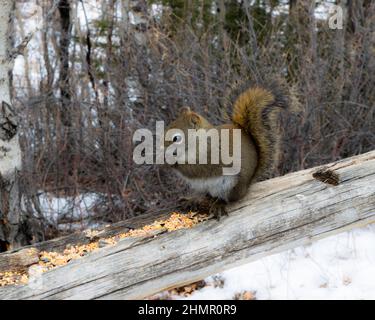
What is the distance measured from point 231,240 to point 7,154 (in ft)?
4.68

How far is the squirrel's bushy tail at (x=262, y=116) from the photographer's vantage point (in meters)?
2.38

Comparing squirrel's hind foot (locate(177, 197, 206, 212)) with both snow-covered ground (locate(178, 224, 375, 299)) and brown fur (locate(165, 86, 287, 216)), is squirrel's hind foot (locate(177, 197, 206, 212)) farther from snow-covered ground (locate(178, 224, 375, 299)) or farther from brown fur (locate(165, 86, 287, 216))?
snow-covered ground (locate(178, 224, 375, 299))

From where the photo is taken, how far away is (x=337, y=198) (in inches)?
92.2

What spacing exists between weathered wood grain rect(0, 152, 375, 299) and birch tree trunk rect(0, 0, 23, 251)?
3.80 ft

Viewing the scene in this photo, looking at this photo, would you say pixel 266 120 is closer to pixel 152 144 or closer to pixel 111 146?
pixel 152 144

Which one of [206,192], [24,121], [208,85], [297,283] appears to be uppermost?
[208,85]

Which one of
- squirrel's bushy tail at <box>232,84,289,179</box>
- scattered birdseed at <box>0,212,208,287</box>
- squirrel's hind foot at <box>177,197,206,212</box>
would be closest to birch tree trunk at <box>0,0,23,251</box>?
scattered birdseed at <box>0,212,208,287</box>

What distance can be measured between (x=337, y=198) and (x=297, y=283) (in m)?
0.98

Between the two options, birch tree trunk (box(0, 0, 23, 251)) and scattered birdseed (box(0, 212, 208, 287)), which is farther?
birch tree trunk (box(0, 0, 23, 251))

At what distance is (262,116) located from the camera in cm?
238

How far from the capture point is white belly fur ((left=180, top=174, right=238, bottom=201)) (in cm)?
225

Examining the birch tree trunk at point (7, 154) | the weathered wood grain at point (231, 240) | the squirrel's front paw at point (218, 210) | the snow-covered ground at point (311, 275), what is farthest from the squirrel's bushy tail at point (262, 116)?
the birch tree trunk at point (7, 154)
